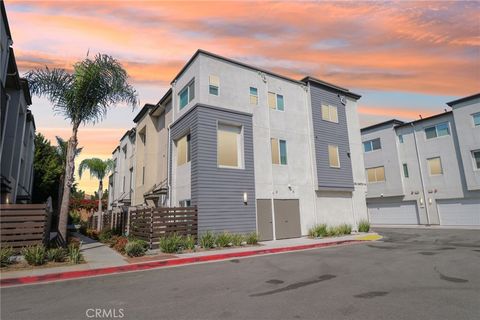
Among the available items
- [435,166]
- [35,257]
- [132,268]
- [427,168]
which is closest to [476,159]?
[435,166]

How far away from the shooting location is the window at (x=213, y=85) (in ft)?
56.5

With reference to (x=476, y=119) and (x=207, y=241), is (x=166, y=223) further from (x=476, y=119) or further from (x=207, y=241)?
(x=476, y=119)

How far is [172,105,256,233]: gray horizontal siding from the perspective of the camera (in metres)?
15.6

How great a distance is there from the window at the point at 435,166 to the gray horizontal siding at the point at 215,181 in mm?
23806

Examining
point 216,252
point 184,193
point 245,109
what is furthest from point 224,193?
point 245,109

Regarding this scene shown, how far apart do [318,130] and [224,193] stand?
9.13 m

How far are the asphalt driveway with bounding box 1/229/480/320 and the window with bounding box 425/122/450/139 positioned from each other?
81.5 feet

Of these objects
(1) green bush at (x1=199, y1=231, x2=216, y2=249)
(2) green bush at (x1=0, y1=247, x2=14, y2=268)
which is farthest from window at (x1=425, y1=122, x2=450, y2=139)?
(2) green bush at (x1=0, y1=247, x2=14, y2=268)

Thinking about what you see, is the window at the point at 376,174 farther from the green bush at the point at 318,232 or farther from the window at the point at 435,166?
the green bush at the point at 318,232

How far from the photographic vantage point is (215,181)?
52.7 ft

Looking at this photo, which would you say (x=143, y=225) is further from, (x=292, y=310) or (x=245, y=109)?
(x=292, y=310)

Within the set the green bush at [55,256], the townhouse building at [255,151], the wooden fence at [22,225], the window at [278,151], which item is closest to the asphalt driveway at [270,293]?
the green bush at [55,256]

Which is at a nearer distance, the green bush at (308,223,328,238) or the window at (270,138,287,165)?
the green bush at (308,223,328,238)

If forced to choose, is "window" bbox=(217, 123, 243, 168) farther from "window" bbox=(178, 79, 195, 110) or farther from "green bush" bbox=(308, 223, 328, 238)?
"green bush" bbox=(308, 223, 328, 238)
